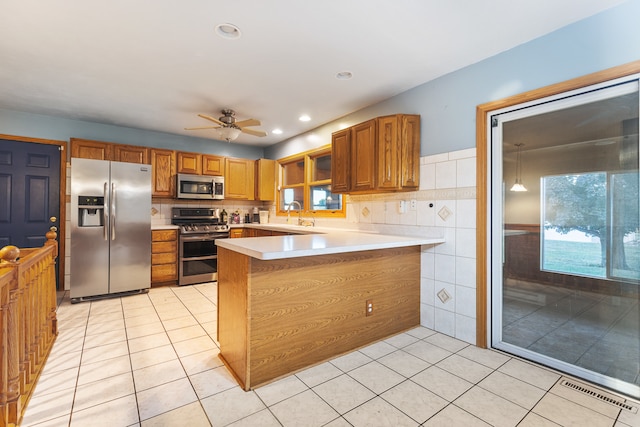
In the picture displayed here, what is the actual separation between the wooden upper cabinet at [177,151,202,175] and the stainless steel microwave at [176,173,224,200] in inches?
6.0

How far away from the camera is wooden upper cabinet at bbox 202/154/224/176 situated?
199 inches

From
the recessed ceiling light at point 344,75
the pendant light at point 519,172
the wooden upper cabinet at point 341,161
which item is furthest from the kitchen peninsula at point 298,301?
the recessed ceiling light at point 344,75

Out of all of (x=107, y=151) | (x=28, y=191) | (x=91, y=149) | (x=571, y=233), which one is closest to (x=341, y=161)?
(x=571, y=233)

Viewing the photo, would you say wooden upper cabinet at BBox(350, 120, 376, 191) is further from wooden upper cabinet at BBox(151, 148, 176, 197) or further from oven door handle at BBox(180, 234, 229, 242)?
wooden upper cabinet at BBox(151, 148, 176, 197)

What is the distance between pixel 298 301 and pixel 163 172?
371 centimetres

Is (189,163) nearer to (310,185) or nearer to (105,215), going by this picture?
(105,215)

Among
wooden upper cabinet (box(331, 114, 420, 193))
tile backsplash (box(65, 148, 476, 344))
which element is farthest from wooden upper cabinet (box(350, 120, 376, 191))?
tile backsplash (box(65, 148, 476, 344))

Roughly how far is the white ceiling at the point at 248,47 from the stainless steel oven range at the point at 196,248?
1.86 metres

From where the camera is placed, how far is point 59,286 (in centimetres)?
413

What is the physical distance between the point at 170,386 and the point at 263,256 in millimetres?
1103

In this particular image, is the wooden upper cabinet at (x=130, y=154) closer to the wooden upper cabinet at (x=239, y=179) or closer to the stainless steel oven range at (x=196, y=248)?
the stainless steel oven range at (x=196, y=248)

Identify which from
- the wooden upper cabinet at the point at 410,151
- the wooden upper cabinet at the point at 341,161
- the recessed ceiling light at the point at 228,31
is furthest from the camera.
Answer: the wooden upper cabinet at the point at 341,161

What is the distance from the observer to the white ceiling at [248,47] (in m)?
1.92

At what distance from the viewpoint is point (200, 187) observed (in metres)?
4.93
